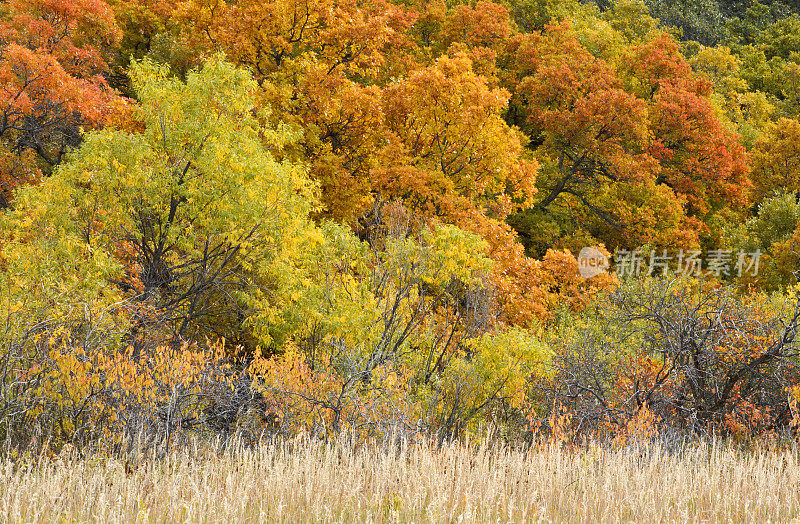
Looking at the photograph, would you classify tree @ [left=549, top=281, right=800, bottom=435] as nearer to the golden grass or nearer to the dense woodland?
the dense woodland

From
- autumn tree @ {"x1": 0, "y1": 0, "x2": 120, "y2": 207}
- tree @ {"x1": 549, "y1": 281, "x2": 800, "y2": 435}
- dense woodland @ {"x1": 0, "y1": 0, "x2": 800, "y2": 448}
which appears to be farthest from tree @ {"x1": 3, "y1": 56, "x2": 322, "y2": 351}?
tree @ {"x1": 549, "y1": 281, "x2": 800, "y2": 435}

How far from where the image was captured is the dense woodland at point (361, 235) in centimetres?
915

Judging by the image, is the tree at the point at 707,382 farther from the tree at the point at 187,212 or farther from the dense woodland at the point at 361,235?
the tree at the point at 187,212

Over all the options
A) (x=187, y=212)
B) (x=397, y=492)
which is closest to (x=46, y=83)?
(x=187, y=212)

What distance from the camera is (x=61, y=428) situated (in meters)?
7.65

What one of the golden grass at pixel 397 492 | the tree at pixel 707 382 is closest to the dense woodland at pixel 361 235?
the tree at pixel 707 382

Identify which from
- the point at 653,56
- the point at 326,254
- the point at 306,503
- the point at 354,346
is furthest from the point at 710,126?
the point at 306,503

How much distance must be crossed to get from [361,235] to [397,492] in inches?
597

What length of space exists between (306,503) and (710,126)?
25.6 metres

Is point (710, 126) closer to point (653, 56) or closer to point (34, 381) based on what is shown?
point (653, 56)

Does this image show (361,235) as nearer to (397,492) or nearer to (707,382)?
(707,382)

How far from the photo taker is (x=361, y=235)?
20734 millimetres

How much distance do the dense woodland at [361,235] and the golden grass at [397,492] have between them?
4.61ft

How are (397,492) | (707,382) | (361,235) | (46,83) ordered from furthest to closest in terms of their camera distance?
(361,235) < (46,83) < (707,382) < (397,492)
